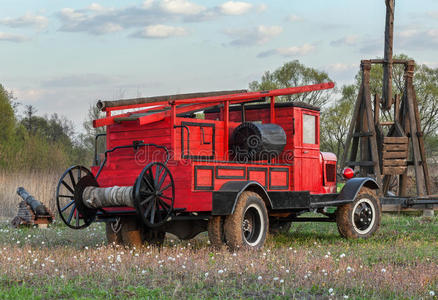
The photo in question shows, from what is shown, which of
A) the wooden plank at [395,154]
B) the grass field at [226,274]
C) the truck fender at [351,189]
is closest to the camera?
the grass field at [226,274]

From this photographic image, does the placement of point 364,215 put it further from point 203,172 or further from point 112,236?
point 112,236

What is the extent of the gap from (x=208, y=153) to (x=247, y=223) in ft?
3.97

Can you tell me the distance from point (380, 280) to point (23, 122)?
46319mm

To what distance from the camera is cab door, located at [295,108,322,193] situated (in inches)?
438

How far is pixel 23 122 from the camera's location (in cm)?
4978

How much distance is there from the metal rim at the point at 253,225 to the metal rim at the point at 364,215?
271 cm

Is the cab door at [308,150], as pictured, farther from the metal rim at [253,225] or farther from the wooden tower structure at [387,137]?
the wooden tower structure at [387,137]

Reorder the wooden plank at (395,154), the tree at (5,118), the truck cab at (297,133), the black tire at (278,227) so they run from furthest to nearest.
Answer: the tree at (5,118) < the wooden plank at (395,154) < the black tire at (278,227) < the truck cab at (297,133)

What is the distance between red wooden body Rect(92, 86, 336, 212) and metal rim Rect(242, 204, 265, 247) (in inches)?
20.4

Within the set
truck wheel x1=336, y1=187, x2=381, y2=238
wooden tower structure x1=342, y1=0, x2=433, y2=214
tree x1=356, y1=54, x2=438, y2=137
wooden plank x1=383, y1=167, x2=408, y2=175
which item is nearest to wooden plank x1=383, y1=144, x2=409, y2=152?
Result: wooden tower structure x1=342, y1=0, x2=433, y2=214

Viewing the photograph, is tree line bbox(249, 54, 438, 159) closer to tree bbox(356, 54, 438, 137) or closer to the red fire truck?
tree bbox(356, 54, 438, 137)

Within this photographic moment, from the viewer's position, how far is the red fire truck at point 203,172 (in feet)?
29.7

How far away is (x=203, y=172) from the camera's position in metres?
9.17

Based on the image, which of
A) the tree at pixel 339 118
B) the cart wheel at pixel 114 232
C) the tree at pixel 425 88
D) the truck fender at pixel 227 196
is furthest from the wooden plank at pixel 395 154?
the tree at pixel 339 118
